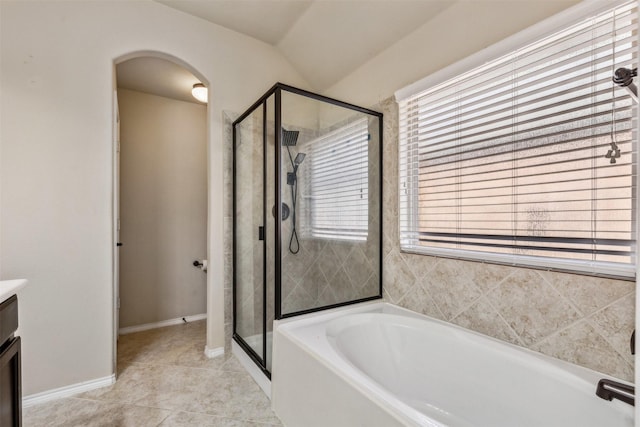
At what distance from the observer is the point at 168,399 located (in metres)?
1.79

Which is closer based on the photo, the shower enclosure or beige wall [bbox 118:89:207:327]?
the shower enclosure

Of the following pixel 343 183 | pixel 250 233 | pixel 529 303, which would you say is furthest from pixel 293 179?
pixel 529 303

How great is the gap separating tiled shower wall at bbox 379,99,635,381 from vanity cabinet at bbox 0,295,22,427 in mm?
1844

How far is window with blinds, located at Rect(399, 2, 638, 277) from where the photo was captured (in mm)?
1123

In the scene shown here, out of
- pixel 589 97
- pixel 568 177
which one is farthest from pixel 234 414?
pixel 589 97

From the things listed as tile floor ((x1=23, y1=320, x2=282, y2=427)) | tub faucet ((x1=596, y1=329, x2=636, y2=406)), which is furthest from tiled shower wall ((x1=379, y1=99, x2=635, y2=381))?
tile floor ((x1=23, y1=320, x2=282, y2=427))

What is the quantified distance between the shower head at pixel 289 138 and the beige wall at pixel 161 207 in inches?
71.9

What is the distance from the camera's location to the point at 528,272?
134 cm

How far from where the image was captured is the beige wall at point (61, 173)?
1.70 meters

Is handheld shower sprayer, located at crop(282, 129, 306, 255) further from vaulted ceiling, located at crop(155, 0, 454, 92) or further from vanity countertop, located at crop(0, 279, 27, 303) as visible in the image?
vanity countertop, located at crop(0, 279, 27, 303)

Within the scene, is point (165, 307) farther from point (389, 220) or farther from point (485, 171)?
point (485, 171)

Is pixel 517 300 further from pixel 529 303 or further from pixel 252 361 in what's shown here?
pixel 252 361

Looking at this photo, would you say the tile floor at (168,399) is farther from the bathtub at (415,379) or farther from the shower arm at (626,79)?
the shower arm at (626,79)

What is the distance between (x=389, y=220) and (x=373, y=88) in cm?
102
